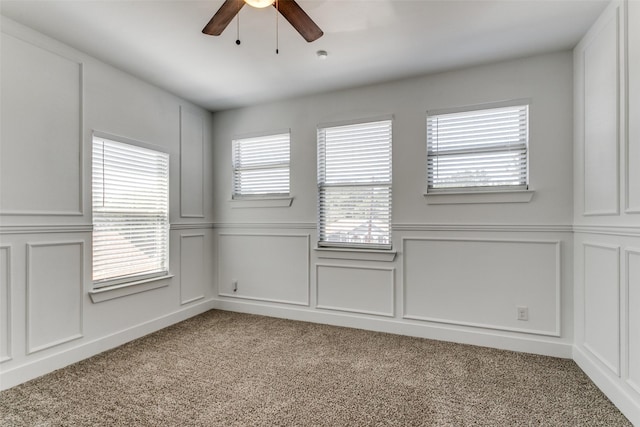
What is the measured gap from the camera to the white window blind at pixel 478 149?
117 inches

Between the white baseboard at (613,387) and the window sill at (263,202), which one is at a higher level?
the window sill at (263,202)

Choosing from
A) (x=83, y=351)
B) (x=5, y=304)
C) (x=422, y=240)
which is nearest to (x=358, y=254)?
(x=422, y=240)

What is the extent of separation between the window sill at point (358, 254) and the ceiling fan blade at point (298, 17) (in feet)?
6.99

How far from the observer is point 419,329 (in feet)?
10.8

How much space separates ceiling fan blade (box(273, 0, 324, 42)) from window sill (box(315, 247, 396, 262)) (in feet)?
6.99

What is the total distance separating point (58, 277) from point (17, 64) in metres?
1.60

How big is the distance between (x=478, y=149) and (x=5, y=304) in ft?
12.8

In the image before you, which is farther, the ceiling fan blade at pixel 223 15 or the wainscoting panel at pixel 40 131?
the wainscoting panel at pixel 40 131

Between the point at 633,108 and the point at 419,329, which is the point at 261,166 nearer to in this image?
the point at 419,329

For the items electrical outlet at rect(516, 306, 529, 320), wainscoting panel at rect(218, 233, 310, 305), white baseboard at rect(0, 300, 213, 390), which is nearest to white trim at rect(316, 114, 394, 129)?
wainscoting panel at rect(218, 233, 310, 305)

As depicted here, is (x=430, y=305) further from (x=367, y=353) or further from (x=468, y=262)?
(x=367, y=353)

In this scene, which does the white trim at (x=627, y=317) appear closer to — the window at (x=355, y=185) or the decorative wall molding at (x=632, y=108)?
the decorative wall molding at (x=632, y=108)

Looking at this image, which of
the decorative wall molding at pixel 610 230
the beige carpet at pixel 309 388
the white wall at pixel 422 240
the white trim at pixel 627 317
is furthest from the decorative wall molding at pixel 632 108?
the beige carpet at pixel 309 388

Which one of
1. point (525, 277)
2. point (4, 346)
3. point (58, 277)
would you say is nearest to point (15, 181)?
point (58, 277)
